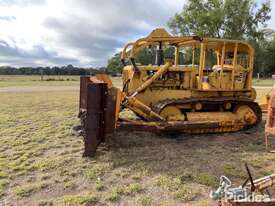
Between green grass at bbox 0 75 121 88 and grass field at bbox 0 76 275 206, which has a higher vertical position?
A: green grass at bbox 0 75 121 88

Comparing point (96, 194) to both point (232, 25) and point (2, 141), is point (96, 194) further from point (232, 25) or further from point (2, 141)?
point (232, 25)

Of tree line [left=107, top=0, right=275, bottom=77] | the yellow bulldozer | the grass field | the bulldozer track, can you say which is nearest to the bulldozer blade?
the grass field

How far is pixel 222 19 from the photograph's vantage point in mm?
40906

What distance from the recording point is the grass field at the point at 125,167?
4.62m

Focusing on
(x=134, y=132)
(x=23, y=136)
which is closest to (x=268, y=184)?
(x=134, y=132)

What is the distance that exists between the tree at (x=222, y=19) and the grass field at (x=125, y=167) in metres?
A: 33.7

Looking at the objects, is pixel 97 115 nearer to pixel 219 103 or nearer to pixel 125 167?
pixel 125 167

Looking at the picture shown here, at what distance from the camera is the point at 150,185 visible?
497 cm

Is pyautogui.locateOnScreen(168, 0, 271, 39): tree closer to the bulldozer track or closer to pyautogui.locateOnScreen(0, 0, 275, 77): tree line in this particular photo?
pyautogui.locateOnScreen(0, 0, 275, 77): tree line

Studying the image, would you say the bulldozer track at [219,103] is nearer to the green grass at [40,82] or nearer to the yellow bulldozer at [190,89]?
the yellow bulldozer at [190,89]

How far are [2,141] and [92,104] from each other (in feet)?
8.20

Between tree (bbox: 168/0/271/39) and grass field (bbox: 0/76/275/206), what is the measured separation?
33701 mm

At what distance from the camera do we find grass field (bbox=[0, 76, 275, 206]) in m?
4.62

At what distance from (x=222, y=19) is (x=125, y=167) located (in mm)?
38011
